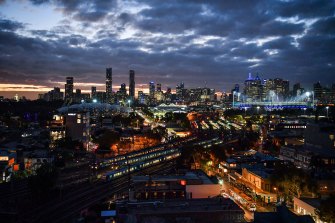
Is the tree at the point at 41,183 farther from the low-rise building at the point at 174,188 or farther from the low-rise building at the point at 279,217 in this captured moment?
the low-rise building at the point at 279,217

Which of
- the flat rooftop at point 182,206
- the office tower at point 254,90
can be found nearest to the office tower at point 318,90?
the office tower at point 254,90

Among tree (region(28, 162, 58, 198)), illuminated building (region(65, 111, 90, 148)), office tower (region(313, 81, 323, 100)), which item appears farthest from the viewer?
office tower (region(313, 81, 323, 100))

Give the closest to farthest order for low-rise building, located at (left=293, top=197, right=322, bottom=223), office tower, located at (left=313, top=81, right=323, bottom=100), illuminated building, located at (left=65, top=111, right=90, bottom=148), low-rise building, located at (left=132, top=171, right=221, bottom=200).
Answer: low-rise building, located at (left=293, top=197, right=322, bottom=223) < low-rise building, located at (left=132, top=171, right=221, bottom=200) < illuminated building, located at (left=65, top=111, right=90, bottom=148) < office tower, located at (left=313, top=81, right=323, bottom=100)

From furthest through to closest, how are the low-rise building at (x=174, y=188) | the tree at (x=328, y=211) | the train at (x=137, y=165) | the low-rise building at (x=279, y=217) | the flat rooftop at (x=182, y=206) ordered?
the train at (x=137, y=165) < the low-rise building at (x=174, y=188) < the tree at (x=328, y=211) < the flat rooftop at (x=182, y=206) < the low-rise building at (x=279, y=217)

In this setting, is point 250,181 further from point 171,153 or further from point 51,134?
point 51,134

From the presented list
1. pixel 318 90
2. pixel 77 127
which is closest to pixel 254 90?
pixel 318 90

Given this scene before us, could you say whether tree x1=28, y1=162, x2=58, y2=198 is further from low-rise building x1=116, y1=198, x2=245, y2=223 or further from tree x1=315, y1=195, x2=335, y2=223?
tree x1=315, y1=195, x2=335, y2=223

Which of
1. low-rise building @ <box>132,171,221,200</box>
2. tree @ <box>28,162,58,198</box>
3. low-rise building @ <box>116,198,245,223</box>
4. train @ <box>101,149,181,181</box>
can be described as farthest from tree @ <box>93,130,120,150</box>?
low-rise building @ <box>116,198,245,223</box>

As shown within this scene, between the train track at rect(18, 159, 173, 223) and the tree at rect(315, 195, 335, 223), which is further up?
the tree at rect(315, 195, 335, 223)

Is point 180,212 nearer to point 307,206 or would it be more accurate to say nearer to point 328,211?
point 328,211

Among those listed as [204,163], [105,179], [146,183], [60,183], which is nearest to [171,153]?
[204,163]

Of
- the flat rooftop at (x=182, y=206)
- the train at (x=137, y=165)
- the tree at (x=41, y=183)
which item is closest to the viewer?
the flat rooftop at (x=182, y=206)
